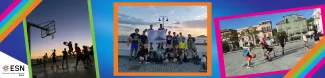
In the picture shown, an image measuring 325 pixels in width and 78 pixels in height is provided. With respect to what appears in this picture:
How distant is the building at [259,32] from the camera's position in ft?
12.8

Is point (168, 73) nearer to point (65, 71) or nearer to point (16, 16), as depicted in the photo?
point (65, 71)

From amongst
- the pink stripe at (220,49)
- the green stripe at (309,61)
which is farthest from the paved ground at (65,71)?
the green stripe at (309,61)

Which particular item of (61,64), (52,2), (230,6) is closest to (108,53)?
(61,64)

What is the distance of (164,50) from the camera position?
401 centimetres

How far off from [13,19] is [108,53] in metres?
1.21

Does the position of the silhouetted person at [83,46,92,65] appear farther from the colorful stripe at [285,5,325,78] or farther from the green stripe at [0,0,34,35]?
the colorful stripe at [285,5,325,78]

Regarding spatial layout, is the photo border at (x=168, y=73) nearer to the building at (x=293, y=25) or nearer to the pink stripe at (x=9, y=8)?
the building at (x=293, y=25)

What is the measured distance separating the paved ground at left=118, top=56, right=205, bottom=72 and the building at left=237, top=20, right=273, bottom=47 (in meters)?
0.59

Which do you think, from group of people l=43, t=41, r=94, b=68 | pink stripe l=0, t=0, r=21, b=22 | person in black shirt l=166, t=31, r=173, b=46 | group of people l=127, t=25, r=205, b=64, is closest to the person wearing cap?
group of people l=127, t=25, r=205, b=64

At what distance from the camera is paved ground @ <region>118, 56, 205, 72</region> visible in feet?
12.9

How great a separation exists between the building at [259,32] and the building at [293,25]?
11cm

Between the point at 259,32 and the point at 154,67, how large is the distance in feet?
4.20

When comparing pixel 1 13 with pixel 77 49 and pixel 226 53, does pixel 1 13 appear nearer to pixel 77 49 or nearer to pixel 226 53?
pixel 77 49

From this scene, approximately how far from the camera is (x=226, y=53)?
3908mm
